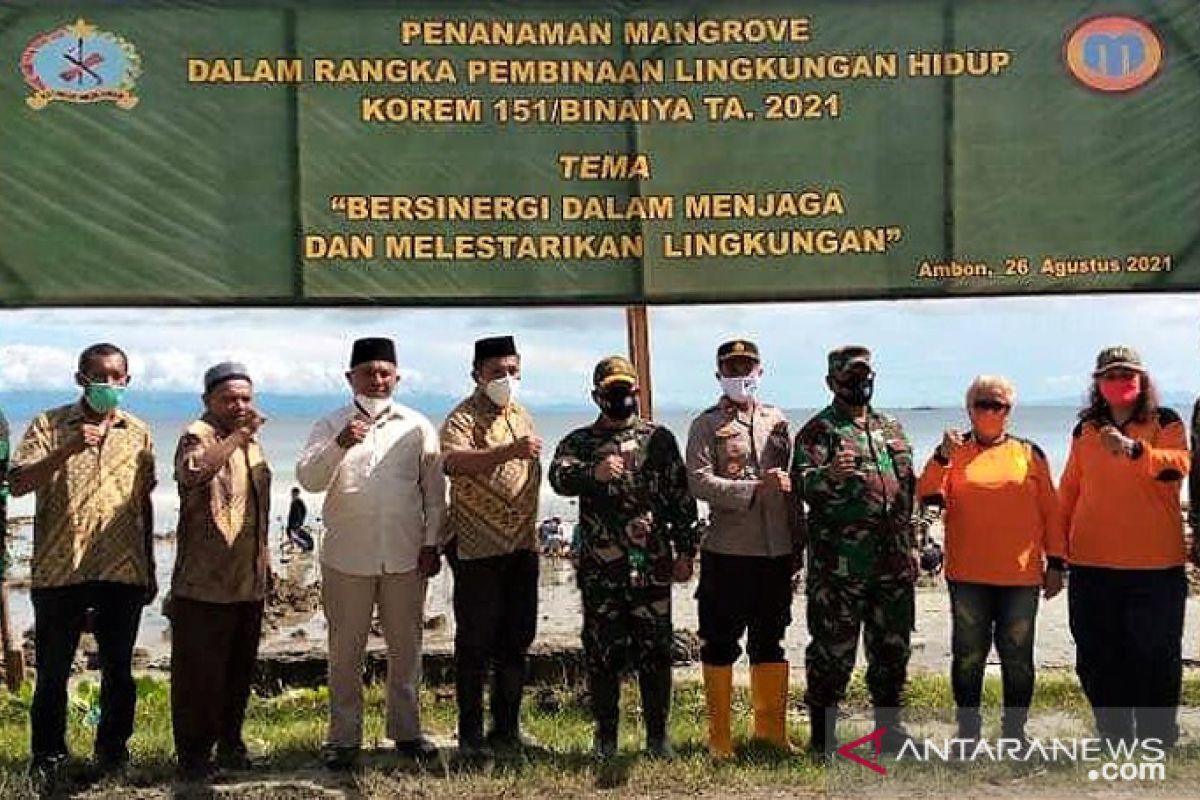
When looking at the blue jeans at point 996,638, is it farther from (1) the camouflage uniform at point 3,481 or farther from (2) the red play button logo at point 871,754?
(1) the camouflage uniform at point 3,481

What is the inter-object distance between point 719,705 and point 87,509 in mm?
2685

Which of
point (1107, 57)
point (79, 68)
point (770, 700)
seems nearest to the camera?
point (770, 700)

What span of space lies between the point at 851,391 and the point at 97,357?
302 cm

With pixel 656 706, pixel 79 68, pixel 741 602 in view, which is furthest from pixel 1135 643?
pixel 79 68

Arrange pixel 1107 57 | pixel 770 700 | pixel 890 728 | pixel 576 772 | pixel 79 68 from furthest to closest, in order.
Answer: pixel 1107 57 → pixel 79 68 → pixel 770 700 → pixel 890 728 → pixel 576 772

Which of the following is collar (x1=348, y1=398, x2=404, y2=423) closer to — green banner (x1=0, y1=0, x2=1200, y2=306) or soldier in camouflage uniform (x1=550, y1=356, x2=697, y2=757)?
soldier in camouflage uniform (x1=550, y1=356, x2=697, y2=757)

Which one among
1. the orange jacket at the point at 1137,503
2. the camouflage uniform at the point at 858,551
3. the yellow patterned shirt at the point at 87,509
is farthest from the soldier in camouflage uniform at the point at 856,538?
the yellow patterned shirt at the point at 87,509

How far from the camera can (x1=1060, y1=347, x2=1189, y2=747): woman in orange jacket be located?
555cm

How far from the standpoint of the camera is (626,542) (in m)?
5.42

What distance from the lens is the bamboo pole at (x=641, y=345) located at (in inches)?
264

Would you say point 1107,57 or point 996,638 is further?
point 1107,57

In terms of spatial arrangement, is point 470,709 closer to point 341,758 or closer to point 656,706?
point 341,758

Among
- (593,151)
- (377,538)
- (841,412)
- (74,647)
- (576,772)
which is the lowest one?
(576,772)

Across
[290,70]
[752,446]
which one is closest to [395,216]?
[290,70]
